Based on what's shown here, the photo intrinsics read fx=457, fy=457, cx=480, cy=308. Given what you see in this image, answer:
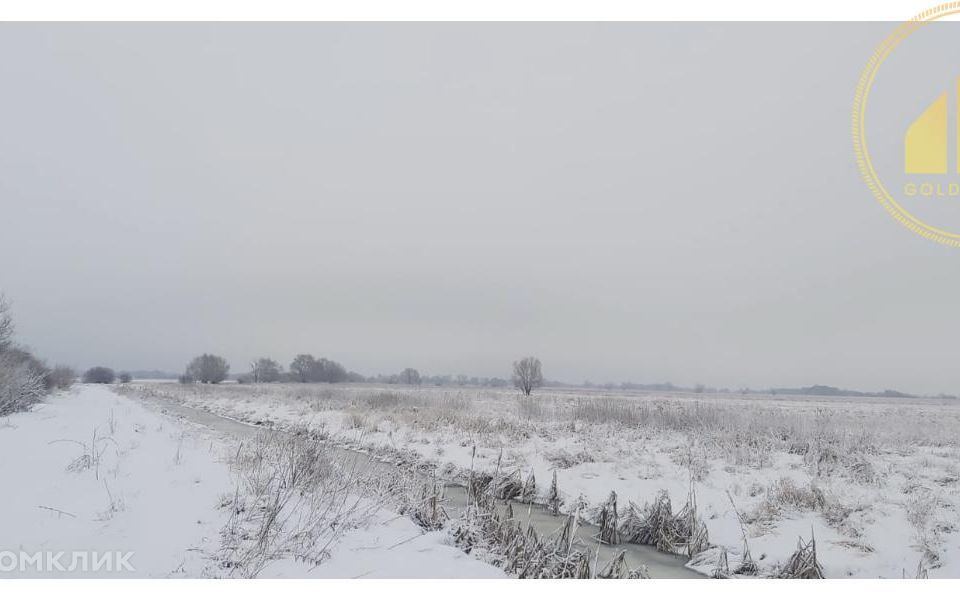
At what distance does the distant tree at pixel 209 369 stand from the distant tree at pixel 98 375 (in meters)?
21.2

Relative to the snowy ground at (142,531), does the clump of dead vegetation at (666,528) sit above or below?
below

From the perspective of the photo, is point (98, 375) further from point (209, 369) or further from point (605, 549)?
point (605, 549)

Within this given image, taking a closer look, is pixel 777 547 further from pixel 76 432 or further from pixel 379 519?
pixel 76 432

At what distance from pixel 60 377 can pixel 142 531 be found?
163 ft

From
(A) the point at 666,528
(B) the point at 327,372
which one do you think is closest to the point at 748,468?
(A) the point at 666,528

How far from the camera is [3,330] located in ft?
73.8

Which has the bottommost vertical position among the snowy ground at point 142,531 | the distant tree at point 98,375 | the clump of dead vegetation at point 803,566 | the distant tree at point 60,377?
the distant tree at point 98,375

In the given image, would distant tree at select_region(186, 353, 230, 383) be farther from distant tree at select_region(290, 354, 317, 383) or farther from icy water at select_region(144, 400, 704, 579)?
icy water at select_region(144, 400, 704, 579)

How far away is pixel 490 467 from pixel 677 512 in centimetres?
504

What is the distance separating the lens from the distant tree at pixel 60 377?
36.2m

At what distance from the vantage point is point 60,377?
41.3 metres

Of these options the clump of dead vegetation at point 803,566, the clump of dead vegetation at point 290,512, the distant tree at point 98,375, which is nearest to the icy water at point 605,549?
the clump of dead vegetation at point 290,512

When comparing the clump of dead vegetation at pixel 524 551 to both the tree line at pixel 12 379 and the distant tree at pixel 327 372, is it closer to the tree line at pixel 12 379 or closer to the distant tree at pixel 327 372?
the tree line at pixel 12 379

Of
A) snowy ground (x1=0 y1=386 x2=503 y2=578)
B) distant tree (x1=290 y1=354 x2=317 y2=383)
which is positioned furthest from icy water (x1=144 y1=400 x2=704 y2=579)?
distant tree (x1=290 y1=354 x2=317 y2=383)
